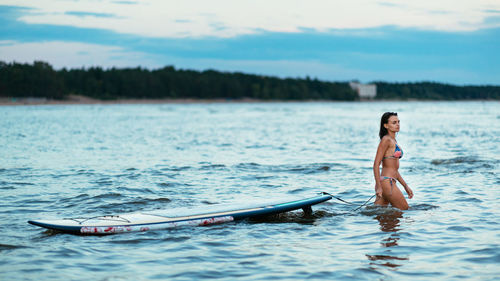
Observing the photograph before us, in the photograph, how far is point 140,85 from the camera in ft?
504

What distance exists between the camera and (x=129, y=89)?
498 ft

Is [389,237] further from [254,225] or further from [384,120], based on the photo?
[254,225]

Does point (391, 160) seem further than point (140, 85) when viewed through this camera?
No

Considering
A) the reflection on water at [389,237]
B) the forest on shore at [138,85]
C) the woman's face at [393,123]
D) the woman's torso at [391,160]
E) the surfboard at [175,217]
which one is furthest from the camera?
the forest on shore at [138,85]

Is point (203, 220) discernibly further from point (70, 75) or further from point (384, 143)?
point (70, 75)

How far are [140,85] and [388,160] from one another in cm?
14896

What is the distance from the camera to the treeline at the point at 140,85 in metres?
116

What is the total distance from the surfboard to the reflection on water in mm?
1196

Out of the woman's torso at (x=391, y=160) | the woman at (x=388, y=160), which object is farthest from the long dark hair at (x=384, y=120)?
the woman's torso at (x=391, y=160)

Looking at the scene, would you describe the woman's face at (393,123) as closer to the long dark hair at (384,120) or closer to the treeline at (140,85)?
the long dark hair at (384,120)

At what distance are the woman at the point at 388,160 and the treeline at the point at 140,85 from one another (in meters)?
92.3

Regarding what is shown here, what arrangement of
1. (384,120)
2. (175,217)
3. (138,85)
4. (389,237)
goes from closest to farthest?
(389,237)
(175,217)
(384,120)
(138,85)

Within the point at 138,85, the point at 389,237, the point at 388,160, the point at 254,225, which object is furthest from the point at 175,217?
the point at 138,85

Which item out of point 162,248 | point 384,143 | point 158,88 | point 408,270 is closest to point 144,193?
point 162,248
